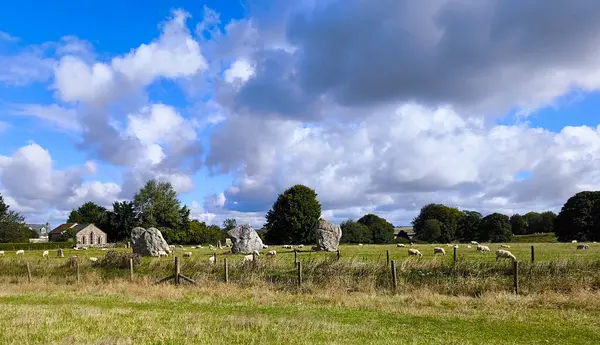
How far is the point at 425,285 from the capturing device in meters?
22.3

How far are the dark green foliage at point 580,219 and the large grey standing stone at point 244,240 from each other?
5883 centimetres

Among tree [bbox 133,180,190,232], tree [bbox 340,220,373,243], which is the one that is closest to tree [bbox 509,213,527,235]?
tree [bbox 340,220,373,243]

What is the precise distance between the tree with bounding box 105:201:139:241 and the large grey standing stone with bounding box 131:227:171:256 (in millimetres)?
60403

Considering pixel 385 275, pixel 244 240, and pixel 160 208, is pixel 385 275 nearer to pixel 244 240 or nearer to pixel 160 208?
pixel 244 240

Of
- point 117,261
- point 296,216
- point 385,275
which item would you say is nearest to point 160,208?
point 296,216

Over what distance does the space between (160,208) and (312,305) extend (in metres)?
89.5

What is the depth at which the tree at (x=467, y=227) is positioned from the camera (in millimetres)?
104306

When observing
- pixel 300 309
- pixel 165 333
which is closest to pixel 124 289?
pixel 300 309

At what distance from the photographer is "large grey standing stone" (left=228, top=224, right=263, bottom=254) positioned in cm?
4712

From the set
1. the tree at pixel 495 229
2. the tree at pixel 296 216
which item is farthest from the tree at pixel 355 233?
the tree at pixel 495 229

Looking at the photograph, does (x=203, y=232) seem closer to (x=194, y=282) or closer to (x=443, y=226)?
(x=443, y=226)

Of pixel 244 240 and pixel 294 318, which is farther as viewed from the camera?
pixel 244 240

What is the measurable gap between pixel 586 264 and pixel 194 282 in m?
18.8

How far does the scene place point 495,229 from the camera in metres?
94.9
